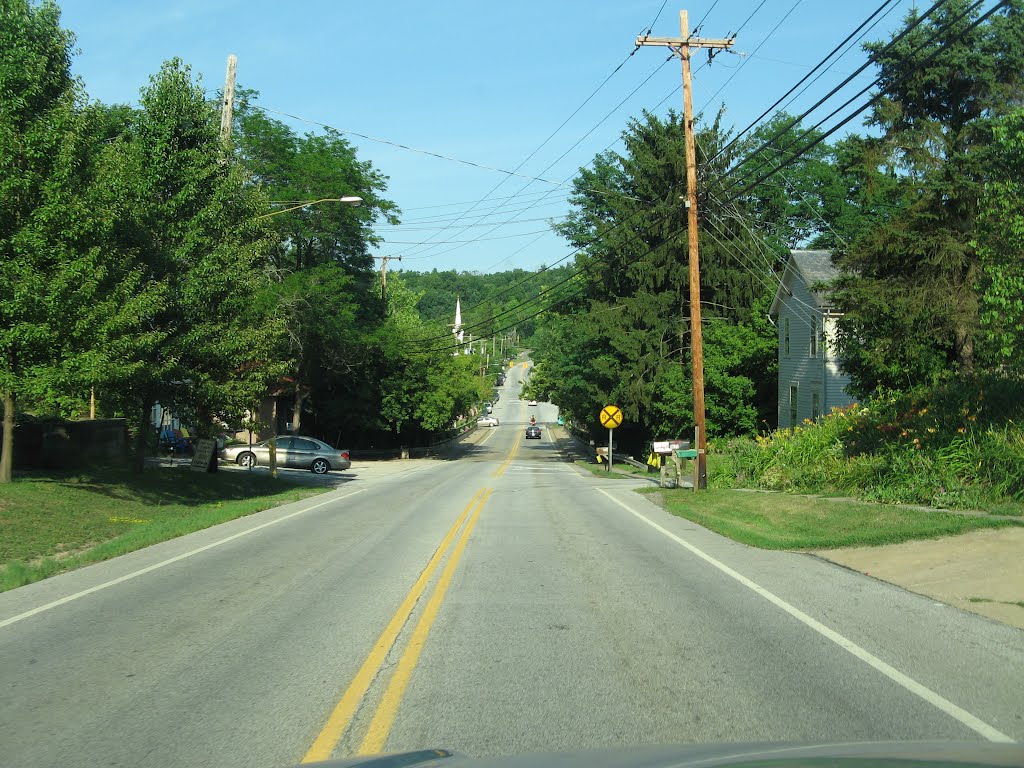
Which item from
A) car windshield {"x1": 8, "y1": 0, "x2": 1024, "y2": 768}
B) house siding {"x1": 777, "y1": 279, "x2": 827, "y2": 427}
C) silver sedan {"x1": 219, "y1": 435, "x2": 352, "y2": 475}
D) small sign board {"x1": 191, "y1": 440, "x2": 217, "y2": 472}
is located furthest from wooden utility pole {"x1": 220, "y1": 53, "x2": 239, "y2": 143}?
house siding {"x1": 777, "y1": 279, "x2": 827, "y2": 427}

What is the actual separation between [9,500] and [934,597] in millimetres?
14961

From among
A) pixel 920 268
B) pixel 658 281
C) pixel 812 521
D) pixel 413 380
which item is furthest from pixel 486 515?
pixel 413 380

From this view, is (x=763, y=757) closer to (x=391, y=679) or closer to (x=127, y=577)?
(x=391, y=679)

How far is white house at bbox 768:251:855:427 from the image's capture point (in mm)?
35000

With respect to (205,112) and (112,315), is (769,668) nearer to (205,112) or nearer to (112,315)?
(112,315)

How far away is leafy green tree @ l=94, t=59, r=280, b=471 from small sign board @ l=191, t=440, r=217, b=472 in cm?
300

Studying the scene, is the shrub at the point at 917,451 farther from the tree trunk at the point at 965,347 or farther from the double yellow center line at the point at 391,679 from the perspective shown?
the double yellow center line at the point at 391,679

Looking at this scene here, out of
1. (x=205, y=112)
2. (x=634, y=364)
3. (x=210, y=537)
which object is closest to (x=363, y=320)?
(x=634, y=364)

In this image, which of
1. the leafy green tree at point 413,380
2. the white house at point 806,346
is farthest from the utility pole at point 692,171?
the leafy green tree at point 413,380

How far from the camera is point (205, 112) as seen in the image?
21484mm

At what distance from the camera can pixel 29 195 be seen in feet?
56.7

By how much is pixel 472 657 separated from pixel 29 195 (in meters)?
14.7

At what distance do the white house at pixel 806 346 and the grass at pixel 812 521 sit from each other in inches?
557

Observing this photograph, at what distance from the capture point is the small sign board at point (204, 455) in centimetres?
2566
